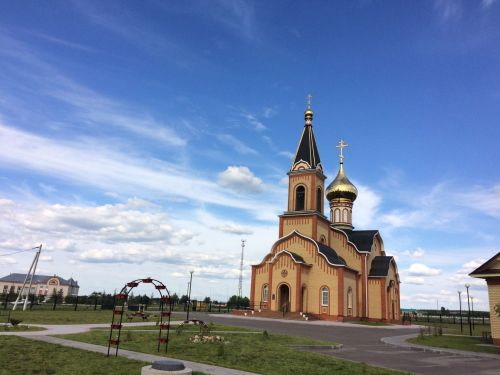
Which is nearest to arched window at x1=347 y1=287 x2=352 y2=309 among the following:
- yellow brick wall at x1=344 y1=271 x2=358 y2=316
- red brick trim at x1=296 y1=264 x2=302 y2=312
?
yellow brick wall at x1=344 y1=271 x2=358 y2=316

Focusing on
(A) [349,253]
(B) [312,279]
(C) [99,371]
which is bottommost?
(C) [99,371]

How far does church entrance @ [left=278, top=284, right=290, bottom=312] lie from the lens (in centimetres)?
3750

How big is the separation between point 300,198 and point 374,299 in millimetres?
13092

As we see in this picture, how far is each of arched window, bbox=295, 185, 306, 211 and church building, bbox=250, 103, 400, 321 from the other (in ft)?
0.35

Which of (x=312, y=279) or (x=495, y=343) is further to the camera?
(x=312, y=279)

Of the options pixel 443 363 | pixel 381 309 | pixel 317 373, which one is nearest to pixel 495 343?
pixel 443 363

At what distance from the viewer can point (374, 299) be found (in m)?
41.9

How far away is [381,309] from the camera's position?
41125 mm

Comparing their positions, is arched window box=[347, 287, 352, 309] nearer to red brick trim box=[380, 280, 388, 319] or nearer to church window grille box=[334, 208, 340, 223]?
red brick trim box=[380, 280, 388, 319]

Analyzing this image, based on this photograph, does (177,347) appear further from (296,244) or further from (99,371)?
(296,244)

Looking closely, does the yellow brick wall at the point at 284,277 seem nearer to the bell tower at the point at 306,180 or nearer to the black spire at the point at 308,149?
the bell tower at the point at 306,180

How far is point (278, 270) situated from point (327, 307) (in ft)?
18.4

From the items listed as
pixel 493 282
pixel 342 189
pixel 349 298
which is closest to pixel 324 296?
pixel 349 298

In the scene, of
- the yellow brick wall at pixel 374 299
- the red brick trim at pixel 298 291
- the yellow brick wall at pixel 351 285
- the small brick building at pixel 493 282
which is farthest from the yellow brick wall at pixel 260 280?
the small brick building at pixel 493 282
